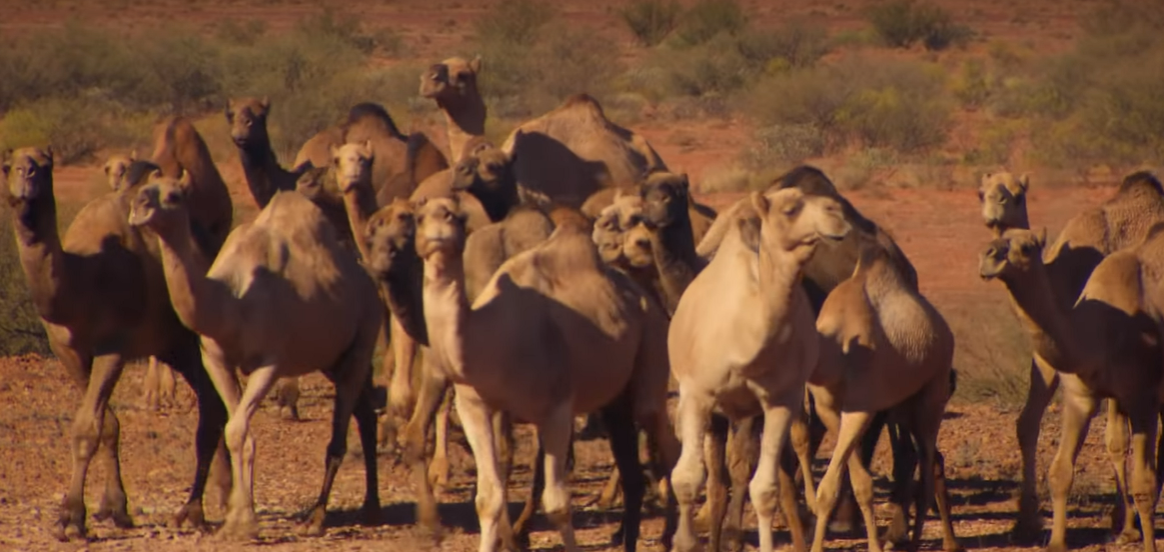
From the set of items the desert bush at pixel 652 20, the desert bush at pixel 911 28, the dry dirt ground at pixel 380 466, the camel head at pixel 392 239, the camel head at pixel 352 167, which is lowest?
the dry dirt ground at pixel 380 466

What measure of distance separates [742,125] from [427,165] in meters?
23.4

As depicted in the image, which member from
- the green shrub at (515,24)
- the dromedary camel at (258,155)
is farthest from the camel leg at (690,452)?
the green shrub at (515,24)

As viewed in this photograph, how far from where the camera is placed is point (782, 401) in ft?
27.4

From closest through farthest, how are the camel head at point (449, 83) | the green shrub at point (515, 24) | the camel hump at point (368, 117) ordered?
the camel head at point (449, 83) → the camel hump at point (368, 117) → the green shrub at point (515, 24)

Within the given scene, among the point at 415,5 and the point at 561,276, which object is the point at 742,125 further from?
the point at 415,5

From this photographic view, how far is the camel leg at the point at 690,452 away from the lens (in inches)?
328

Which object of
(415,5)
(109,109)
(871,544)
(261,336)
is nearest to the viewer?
(871,544)

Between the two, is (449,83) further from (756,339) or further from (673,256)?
(756,339)

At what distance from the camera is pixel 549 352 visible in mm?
8711

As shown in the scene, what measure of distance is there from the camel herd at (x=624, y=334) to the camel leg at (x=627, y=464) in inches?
0.5

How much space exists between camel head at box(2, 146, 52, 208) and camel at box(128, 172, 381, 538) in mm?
644

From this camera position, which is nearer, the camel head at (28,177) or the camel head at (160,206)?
the camel head at (160,206)

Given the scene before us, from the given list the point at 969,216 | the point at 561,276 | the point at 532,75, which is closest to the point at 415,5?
the point at 532,75

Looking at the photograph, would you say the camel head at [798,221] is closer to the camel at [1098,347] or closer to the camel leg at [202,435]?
the camel at [1098,347]
